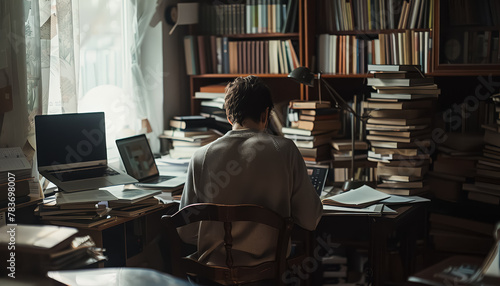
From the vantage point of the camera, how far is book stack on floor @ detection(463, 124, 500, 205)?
337 cm

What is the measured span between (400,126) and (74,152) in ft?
5.55

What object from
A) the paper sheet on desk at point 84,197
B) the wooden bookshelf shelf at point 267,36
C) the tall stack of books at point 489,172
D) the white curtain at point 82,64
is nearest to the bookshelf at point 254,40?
the wooden bookshelf shelf at point 267,36

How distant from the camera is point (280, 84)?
4.22 metres

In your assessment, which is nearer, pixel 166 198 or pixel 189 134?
pixel 166 198

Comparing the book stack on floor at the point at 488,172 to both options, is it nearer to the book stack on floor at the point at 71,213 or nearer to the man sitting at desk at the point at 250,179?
the man sitting at desk at the point at 250,179

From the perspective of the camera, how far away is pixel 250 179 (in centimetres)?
241

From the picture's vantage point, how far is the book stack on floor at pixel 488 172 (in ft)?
11.1

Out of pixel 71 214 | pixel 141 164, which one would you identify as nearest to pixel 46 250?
pixel 71 214

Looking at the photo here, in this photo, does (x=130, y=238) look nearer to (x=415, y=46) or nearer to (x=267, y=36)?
(x=267, y=36)

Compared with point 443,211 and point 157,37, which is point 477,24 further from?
point 157,37

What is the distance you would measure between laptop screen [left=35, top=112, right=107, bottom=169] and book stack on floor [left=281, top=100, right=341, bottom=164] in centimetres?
115

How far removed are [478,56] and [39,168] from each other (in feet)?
7.42

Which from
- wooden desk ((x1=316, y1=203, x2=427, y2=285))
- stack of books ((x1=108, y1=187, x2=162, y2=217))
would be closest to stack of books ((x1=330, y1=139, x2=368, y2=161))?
wooden desk ((x1=316, y1=203, x2=427, y2=285))

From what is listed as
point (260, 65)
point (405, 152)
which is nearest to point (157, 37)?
point (260, 65)
